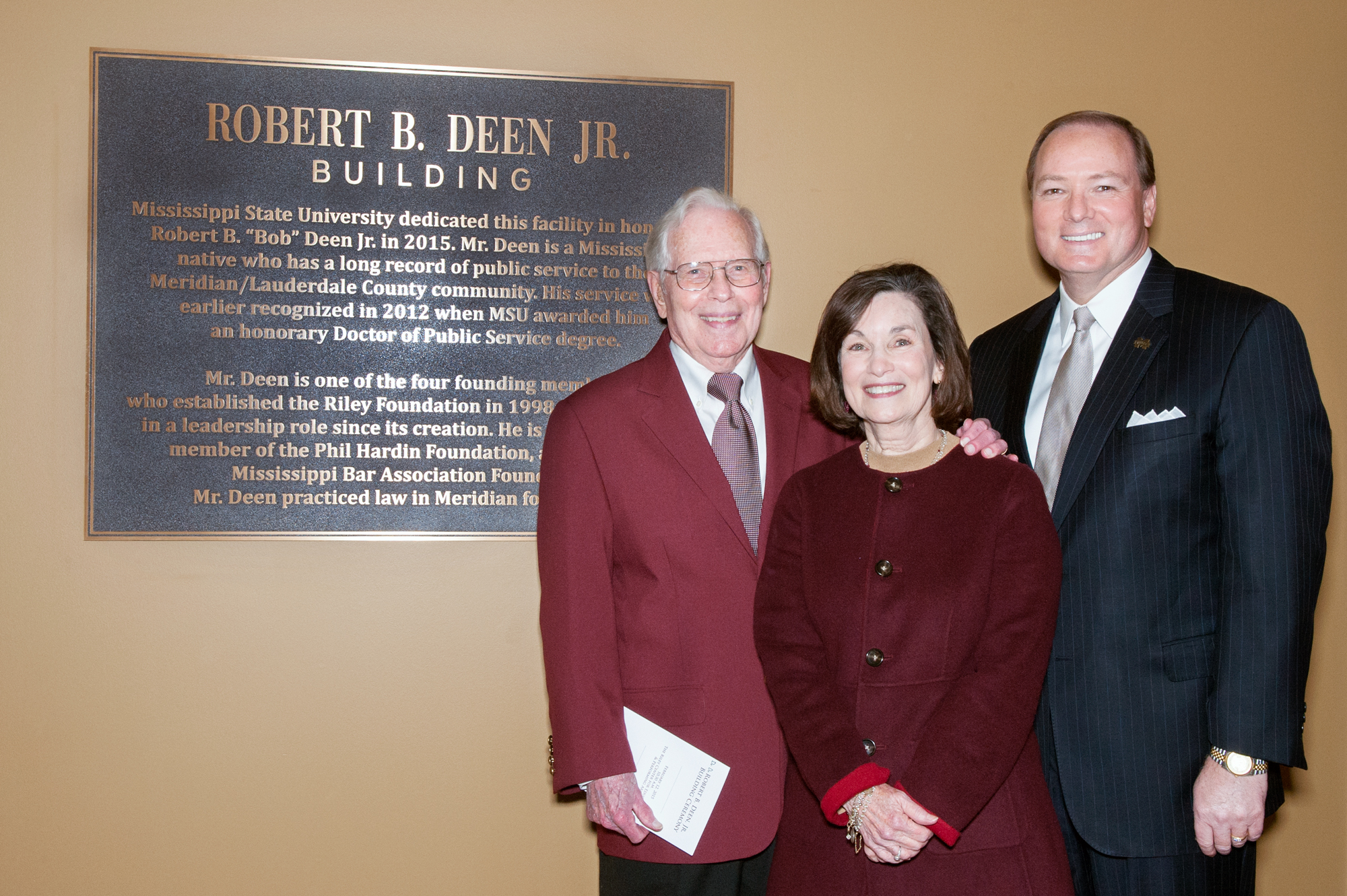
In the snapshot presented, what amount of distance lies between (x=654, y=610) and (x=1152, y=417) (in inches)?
40.9

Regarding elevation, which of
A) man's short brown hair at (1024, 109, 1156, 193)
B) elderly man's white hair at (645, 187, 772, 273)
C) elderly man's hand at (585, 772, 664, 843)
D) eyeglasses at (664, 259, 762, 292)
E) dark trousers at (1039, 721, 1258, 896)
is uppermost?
man's short brown hair at (1024, 109, 1156, 193)

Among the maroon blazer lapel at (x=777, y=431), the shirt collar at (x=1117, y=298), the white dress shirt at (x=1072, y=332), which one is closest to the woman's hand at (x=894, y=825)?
the maroon blazer lapel at (x=777, y=431)

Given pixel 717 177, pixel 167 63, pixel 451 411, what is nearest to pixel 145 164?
pixel 167 63

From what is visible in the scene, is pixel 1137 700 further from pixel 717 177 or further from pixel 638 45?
pixel 638 45

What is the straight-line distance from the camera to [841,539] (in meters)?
1.73

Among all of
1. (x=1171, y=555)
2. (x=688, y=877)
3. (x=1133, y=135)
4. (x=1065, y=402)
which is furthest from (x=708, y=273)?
(x=688, y=877)

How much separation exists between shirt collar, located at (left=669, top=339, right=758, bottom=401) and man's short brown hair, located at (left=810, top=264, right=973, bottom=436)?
1.07 ft

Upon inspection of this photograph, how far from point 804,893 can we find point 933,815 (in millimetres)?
287

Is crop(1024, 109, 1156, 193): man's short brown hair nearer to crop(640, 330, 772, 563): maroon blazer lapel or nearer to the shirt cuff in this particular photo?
crop(640, 330, 772, 563): maroon blazer lapel

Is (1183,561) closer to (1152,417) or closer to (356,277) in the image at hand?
(1152,417)

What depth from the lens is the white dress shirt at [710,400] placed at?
6.82ft

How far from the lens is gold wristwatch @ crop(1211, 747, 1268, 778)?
1730mm

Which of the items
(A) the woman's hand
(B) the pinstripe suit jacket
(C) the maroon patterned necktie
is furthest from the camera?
(C) the maroon patterned necktie

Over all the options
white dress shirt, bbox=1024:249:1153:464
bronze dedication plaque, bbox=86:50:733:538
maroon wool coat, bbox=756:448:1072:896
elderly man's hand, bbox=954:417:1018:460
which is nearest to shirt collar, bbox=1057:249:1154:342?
white dress shirt, bbox=1024:249:1153:464
